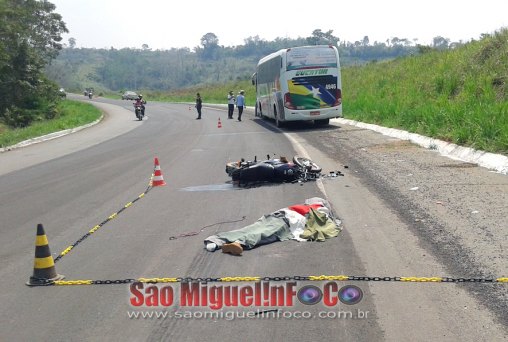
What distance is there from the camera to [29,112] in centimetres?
4288

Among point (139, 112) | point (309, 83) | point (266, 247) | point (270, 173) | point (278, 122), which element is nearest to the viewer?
point (266, 247)

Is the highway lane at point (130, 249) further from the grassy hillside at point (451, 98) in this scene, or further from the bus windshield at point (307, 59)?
the bus windshield at point (307, 59)

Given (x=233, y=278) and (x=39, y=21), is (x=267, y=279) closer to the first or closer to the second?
(x=233, y=278)

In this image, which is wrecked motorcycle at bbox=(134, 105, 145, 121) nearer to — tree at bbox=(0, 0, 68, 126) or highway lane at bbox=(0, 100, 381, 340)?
tree at bbox=(0, 0, 68, 126)

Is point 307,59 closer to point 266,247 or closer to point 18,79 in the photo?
point 266,247

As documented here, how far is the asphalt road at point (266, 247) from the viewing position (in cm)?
445

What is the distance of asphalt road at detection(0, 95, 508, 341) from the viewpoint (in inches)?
175

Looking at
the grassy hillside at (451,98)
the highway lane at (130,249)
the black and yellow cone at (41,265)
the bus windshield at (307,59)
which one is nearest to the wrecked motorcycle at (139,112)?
the grassy hillside at (451,98)

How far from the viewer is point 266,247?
6.66 m

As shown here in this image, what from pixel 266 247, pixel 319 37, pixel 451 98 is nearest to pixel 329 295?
pixel 266 247

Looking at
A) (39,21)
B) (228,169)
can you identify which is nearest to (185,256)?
(228,169)

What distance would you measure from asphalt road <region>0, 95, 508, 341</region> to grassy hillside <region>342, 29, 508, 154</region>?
1.65 m

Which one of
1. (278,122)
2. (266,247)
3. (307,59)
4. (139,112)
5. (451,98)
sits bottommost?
(139,112)

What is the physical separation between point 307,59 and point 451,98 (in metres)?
6.37
